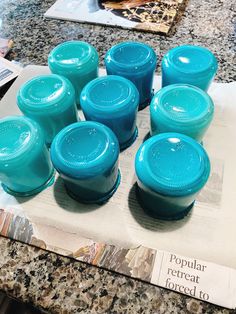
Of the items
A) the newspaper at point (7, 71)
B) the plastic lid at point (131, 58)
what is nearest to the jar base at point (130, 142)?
the plastic lid at point (131, 58)

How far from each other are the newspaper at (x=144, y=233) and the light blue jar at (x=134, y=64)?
0.47 feet

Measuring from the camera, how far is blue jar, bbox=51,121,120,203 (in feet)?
1.31

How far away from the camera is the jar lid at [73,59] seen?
0.53 meters

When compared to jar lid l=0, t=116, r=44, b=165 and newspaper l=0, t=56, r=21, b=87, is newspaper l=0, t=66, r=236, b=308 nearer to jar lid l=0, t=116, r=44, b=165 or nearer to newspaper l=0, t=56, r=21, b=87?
jar lid l=0, t=116, r=44, b=165

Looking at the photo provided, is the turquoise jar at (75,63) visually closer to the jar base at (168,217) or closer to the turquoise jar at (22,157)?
the turquoise jar at (22,157)

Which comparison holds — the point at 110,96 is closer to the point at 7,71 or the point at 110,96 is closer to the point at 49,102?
the point at 49,102

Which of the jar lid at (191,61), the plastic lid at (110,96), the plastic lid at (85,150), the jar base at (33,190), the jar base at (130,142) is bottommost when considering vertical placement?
the jar base at (33,190)

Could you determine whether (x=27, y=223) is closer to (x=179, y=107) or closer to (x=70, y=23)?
(x=179, y=107)

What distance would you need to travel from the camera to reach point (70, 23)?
782 millimetres

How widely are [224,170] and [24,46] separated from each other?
546 millimetres

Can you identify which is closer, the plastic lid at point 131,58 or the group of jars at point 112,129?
the group of jars at point 112,129

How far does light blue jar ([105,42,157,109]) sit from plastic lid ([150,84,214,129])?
0.07m

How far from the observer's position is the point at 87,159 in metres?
0.41

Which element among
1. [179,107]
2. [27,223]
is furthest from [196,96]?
[27,223]
